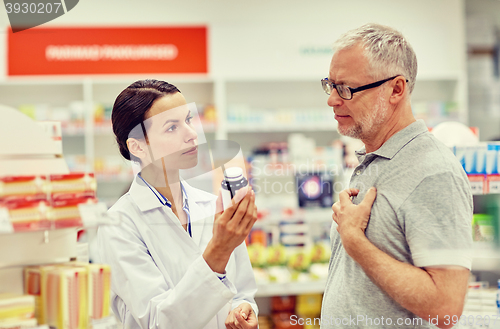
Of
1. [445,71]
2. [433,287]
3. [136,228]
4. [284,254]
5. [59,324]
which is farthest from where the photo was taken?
[445,71]

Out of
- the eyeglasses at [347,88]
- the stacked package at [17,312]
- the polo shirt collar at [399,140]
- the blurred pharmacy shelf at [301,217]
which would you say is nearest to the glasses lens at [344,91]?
the eyeglasses at [347,88]

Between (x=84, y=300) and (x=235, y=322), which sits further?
(x=235, y=322)

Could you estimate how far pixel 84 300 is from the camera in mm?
938

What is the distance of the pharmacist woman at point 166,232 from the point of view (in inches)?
47.8

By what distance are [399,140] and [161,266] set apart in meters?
0.83

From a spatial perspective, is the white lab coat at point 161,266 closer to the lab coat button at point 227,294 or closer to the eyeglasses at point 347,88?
the lab coat button at point 227,294

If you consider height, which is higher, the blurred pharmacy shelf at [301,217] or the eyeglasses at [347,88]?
the eyeglasses at [347,88]

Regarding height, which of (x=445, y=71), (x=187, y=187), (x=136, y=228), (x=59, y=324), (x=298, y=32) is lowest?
(x=59, y=324)

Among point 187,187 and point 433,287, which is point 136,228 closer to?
point 187,187

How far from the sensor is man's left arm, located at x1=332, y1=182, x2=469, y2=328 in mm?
1062

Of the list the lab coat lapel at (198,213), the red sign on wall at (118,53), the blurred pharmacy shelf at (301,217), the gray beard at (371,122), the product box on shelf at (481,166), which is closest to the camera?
the gray beard at (371,122)

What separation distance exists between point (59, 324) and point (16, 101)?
406 centimetres

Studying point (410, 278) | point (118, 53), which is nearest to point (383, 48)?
point (410, 278)

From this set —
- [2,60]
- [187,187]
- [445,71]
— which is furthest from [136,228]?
[445,71]
